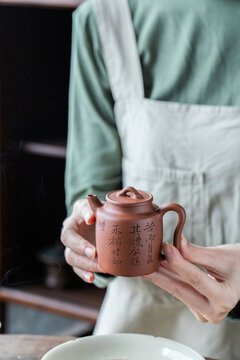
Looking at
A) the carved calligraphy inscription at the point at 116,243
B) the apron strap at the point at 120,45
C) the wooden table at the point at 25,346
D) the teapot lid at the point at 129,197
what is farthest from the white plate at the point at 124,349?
the apron strap at the point at 120,45

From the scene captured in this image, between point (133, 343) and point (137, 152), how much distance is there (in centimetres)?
45

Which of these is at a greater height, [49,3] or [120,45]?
[49,3]

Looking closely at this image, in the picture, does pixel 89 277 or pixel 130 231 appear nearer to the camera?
pixel 130 231

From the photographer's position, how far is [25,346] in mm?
1152

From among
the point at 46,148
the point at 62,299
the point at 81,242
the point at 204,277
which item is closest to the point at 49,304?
the point at 62,299

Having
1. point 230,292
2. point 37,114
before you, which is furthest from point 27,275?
point 230,292

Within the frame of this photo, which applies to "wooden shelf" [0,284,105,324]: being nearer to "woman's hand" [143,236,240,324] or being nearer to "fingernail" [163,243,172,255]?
"woman's hand" [143,236,240,324]

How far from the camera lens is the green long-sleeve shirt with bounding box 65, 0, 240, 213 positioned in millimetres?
1309

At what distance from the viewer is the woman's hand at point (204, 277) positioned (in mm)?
1034

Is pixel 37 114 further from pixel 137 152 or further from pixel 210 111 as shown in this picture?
pixel 210 111

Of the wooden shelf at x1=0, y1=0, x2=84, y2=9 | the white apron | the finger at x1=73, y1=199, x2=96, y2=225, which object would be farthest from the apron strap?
the wooden shelf at x1=0, y1=0, x2=84, y2=9

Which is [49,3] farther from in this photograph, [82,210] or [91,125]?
[82,210]

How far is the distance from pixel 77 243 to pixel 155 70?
1.56 feet

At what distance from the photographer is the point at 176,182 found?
134cm
